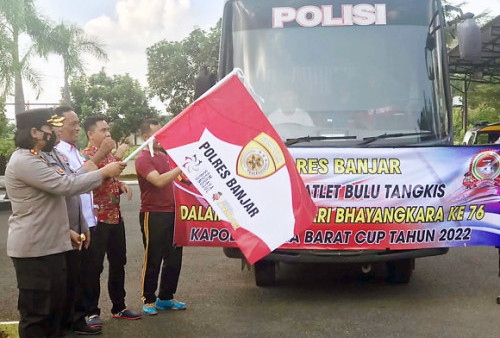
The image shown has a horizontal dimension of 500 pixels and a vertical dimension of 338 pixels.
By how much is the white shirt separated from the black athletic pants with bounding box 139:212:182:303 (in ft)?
1.88

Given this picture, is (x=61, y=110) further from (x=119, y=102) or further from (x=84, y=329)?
(x=119, y=102)

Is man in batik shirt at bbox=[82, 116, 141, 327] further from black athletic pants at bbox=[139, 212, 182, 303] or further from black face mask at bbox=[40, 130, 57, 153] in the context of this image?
black face mask at bbox=[40, 130, 57, 153]

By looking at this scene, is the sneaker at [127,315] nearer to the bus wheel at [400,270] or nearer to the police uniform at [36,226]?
the police uniform at [36,226]

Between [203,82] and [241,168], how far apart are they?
289 cm

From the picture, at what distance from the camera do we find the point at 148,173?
5250 mm

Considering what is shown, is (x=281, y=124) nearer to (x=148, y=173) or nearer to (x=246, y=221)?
(x=148, y=173)

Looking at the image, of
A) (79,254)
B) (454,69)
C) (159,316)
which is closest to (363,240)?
(159,316)

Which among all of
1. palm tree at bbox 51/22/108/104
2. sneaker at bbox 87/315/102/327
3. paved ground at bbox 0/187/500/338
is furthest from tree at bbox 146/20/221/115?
sneaker at bbox 87/315/102/327

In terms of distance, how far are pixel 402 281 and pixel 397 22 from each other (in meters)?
2.65

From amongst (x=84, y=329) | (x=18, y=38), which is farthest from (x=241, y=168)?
(x=18, y=38)

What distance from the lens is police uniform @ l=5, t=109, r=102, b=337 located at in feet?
13.1

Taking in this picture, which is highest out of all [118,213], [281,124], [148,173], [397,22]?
[397,22]

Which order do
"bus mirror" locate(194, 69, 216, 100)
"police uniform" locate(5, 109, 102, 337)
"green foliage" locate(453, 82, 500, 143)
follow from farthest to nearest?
"green foliage" locate(453, 82, 500, 143) → "bus mirror" locate(194, 69, 216, 100) → "police uniform" locate(5, 109, 102, 337)

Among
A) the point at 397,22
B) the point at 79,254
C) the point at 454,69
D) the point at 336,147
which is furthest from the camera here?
the point at 454,69
